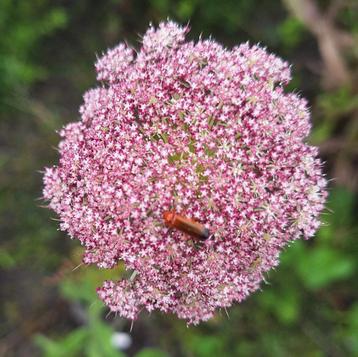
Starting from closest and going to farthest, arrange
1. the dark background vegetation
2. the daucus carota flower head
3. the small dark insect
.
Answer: the small dark insect
the daucus carota flower head
the dark background vegetation

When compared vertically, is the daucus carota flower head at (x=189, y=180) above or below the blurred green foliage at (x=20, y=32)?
below

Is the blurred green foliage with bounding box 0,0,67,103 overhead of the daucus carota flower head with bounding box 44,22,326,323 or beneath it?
overhead

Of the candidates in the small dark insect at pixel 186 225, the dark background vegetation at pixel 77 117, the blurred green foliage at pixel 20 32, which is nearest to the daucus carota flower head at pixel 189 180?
the small dark insect at pixel 186 225

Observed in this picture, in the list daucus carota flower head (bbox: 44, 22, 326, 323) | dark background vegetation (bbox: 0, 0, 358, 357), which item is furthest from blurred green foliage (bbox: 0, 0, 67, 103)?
daucus carota flower head (bbox: 44, 22, 326, 323)

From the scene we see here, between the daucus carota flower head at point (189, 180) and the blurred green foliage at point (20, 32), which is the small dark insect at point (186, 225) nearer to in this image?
the daucus carota flower head at point (189, 180)

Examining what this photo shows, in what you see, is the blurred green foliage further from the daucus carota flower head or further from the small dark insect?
the small dark insect

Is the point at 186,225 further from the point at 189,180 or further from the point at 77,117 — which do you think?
the point at 77,117

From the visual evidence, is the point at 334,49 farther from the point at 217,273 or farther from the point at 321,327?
the point at 217,273
